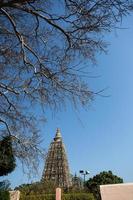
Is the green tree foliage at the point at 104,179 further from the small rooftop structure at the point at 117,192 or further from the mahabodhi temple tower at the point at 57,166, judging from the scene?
the small rooftop structure at the point at 117,192

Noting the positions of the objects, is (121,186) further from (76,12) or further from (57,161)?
(57,161)

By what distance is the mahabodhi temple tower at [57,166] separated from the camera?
5316cm

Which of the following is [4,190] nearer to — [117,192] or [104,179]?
[117,192]

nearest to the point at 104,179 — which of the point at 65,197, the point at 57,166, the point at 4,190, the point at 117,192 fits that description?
the point at 57,166

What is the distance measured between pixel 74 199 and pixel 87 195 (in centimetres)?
84

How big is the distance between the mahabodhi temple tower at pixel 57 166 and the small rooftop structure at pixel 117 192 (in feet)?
102

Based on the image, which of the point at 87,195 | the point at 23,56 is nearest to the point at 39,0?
the point at 23,56

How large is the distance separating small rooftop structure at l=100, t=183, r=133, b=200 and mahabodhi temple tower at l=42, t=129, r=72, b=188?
3100 centimetres

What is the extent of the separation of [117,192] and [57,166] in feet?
110

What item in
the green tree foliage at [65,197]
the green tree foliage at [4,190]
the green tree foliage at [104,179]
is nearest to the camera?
the green tree foliage at [4,190]

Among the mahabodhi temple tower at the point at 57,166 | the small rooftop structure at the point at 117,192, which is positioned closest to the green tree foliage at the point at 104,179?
the mahabodhi temple tower at the point at 57,166

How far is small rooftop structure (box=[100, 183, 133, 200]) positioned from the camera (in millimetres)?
20734

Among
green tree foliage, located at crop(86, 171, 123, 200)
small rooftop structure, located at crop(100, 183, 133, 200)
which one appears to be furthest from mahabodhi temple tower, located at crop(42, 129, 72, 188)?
small rooftop structure, located at crop(100, 183, 133, 200)

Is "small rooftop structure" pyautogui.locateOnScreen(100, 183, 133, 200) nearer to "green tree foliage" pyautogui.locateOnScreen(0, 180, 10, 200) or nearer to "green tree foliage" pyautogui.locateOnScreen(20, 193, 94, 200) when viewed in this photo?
"green tree foliage" pyautogui.locateOnScreen(20, 193, 94, 200)
